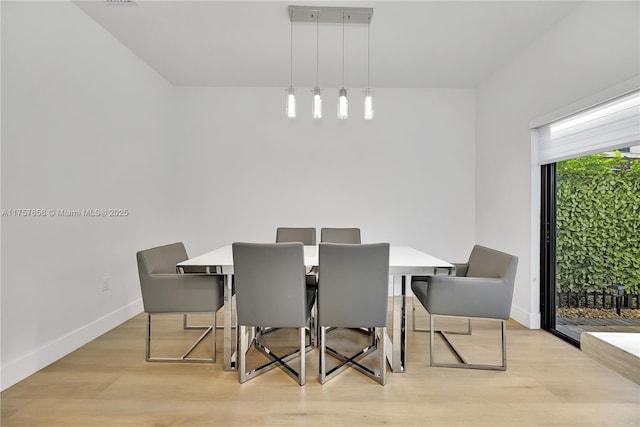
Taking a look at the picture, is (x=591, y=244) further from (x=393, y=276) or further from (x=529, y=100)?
(x=393, y=276)

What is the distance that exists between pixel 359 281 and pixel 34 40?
2.67m

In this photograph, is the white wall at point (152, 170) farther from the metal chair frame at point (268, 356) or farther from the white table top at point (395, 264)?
the metal chair frame at point (268, 356)

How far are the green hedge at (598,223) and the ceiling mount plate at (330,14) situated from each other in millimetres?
2087

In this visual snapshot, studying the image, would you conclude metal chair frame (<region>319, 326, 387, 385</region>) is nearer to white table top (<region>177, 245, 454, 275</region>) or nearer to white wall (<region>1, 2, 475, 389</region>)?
white table top (<region>177, 245, 454, 275</region>)

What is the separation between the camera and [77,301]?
2.60 meters

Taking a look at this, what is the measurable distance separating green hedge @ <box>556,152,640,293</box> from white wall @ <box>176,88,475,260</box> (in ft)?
4.62

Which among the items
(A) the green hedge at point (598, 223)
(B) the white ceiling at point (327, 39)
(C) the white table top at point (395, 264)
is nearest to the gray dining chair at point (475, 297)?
(C) the white table top at point (395, 264)

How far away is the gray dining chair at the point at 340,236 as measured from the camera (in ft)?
11.2

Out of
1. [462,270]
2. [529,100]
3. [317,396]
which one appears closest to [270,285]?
[317,396]

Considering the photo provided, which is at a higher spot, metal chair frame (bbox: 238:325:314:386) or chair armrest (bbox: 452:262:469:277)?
chair armrest (bbox: 452:262:469:277)

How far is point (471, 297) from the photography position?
7.23ft

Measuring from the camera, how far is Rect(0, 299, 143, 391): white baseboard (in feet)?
6.67

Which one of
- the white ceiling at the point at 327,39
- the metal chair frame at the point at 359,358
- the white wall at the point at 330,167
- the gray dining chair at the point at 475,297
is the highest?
the white ceiling at the point at 327,39

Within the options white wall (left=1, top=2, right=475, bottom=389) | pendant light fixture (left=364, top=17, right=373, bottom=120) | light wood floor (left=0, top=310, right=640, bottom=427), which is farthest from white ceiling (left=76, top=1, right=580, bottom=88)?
light wood floor (left=0, top=310, right=640, bottom=427)
